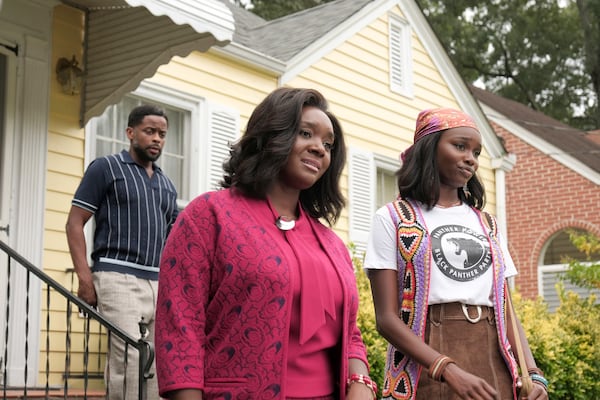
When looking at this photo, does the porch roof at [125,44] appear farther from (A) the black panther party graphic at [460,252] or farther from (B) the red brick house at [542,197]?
(B) the red brick house at [542,197]

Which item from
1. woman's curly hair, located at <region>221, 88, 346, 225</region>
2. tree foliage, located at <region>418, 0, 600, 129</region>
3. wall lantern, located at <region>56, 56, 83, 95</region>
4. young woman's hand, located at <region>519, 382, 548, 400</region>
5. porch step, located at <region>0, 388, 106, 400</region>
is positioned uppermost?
tree foliage, located at <region>418, 0, 600, 129</region>

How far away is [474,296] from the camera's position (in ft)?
10.8

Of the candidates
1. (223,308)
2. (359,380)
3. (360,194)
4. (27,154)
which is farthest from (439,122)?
(360,194)

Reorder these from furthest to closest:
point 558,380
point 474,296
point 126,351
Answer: point 558,380 → point 126,351 → point 474,296

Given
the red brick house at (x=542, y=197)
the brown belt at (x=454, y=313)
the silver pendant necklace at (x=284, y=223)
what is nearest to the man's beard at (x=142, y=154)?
the brown belt at (x=454, y=313)

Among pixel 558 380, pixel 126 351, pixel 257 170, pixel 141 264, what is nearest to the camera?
pixel 257 170

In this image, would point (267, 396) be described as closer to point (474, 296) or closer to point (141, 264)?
point (474, 296)

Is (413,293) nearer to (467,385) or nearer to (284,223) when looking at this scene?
(467,385)

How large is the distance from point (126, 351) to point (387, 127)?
685 centimetres

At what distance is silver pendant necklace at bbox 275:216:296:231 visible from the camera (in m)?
2.79

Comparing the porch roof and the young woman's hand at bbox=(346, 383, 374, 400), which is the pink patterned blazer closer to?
the young woman's hand at bbox=(346, 383, 374, 400)

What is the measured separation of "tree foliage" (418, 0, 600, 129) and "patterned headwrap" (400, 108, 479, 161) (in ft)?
93.4

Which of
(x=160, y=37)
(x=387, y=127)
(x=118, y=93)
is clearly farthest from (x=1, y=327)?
(x=387, y=127)

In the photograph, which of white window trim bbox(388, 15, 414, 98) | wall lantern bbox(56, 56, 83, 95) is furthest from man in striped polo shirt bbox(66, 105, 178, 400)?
white window trim bbox(388, 15, 414, 98)
